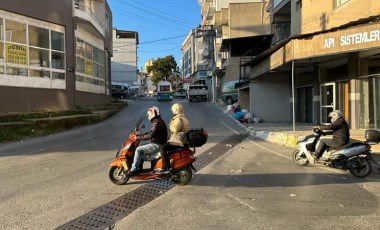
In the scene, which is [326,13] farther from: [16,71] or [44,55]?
[16,71]

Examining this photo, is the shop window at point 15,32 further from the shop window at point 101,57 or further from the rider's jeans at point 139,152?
the rider's jeans at point 139,152

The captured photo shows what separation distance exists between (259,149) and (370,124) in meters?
5.16

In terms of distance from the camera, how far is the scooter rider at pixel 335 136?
33.0ft

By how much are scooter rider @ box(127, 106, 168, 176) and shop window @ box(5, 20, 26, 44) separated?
50.3 feet

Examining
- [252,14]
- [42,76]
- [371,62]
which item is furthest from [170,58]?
[371,62]

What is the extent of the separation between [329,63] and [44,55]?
14.8 meters

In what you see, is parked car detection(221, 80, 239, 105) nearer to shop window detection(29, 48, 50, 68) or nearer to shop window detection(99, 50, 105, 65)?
shop window detection(99, 50, 105, 65)

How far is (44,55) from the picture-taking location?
23.3 m

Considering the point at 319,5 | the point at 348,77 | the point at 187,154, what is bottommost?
the point at 187,154

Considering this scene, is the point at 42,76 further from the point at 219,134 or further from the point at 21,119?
the point at 219,134

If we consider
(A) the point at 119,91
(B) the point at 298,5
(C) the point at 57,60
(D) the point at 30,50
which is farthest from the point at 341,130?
(A) the point at 119,91

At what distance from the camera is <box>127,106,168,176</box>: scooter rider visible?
819cm

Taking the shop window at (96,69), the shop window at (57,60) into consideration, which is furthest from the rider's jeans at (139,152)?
the shop window at (96,69)

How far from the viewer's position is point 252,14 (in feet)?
156
